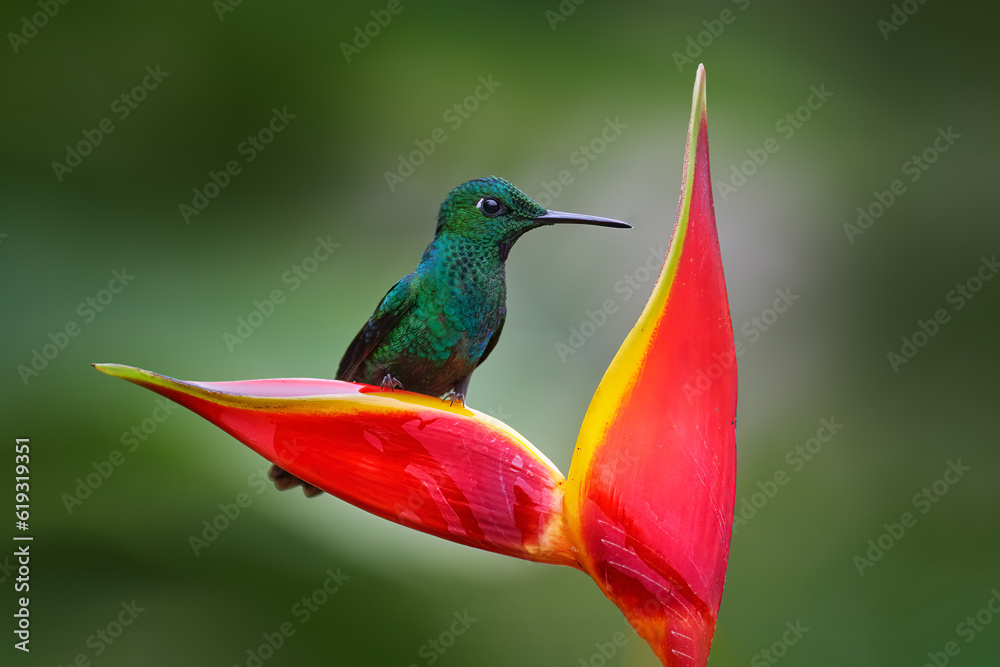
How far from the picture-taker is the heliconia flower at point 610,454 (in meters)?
0.67

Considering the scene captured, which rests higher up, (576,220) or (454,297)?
(576,220)

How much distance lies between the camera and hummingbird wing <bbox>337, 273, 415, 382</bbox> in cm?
85

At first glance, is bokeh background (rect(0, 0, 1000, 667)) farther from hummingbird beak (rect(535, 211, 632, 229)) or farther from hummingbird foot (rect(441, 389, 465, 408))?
hummingbird beak (rect(535, 211, 632, 229))

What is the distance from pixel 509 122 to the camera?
7.65ft

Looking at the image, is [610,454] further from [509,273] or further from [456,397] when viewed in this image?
[509,273]

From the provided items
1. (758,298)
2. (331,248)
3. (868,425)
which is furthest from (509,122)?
(868,425)

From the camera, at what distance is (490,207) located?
801 millimetres

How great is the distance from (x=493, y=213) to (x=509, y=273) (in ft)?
2.70

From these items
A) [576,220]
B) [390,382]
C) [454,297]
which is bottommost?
[390,382]

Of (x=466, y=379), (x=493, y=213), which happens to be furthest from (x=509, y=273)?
(x=493, y=213)

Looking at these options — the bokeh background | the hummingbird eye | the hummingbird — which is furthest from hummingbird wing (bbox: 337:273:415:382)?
the bokeh background

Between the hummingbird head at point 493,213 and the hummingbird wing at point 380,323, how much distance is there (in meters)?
0.08

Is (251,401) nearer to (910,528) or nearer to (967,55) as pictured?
(910,528)

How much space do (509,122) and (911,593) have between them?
1787 mm
